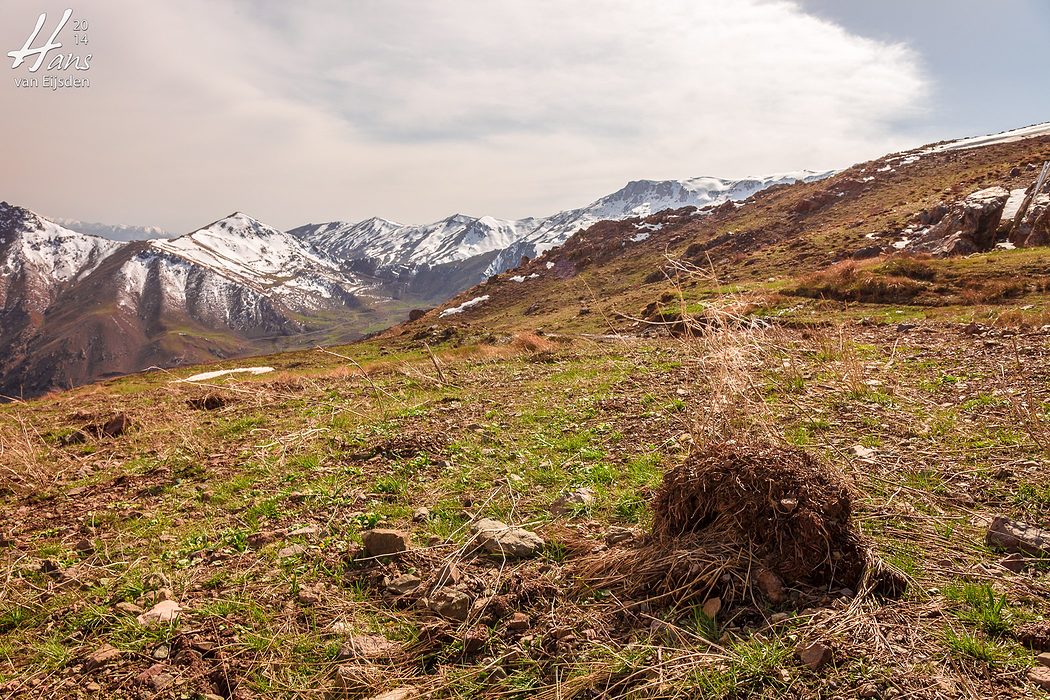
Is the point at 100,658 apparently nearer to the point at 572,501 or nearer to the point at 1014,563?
the point at 572,501

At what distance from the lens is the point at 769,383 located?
29.9ft

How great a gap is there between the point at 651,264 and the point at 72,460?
58.3 metres

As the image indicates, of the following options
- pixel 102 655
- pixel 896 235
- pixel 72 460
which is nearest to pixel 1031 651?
pixel 102 655

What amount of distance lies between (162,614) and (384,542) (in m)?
1.82

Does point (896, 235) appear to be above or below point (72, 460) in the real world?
above

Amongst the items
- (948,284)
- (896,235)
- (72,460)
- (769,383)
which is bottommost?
(72,460)

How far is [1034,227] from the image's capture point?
1083 inches

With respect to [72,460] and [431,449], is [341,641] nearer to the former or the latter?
[431,449]

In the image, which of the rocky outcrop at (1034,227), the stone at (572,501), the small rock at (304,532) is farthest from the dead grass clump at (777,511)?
the rocky outcrop at (1034,227)

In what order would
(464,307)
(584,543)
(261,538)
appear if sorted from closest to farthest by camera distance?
(584,543), (261,538), (464,307)

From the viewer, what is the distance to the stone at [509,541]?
471cm

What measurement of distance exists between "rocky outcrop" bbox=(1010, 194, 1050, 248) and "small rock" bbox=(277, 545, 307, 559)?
3672 cm

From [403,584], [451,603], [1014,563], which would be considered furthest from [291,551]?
[1014,563]

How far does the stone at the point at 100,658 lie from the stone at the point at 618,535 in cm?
393
